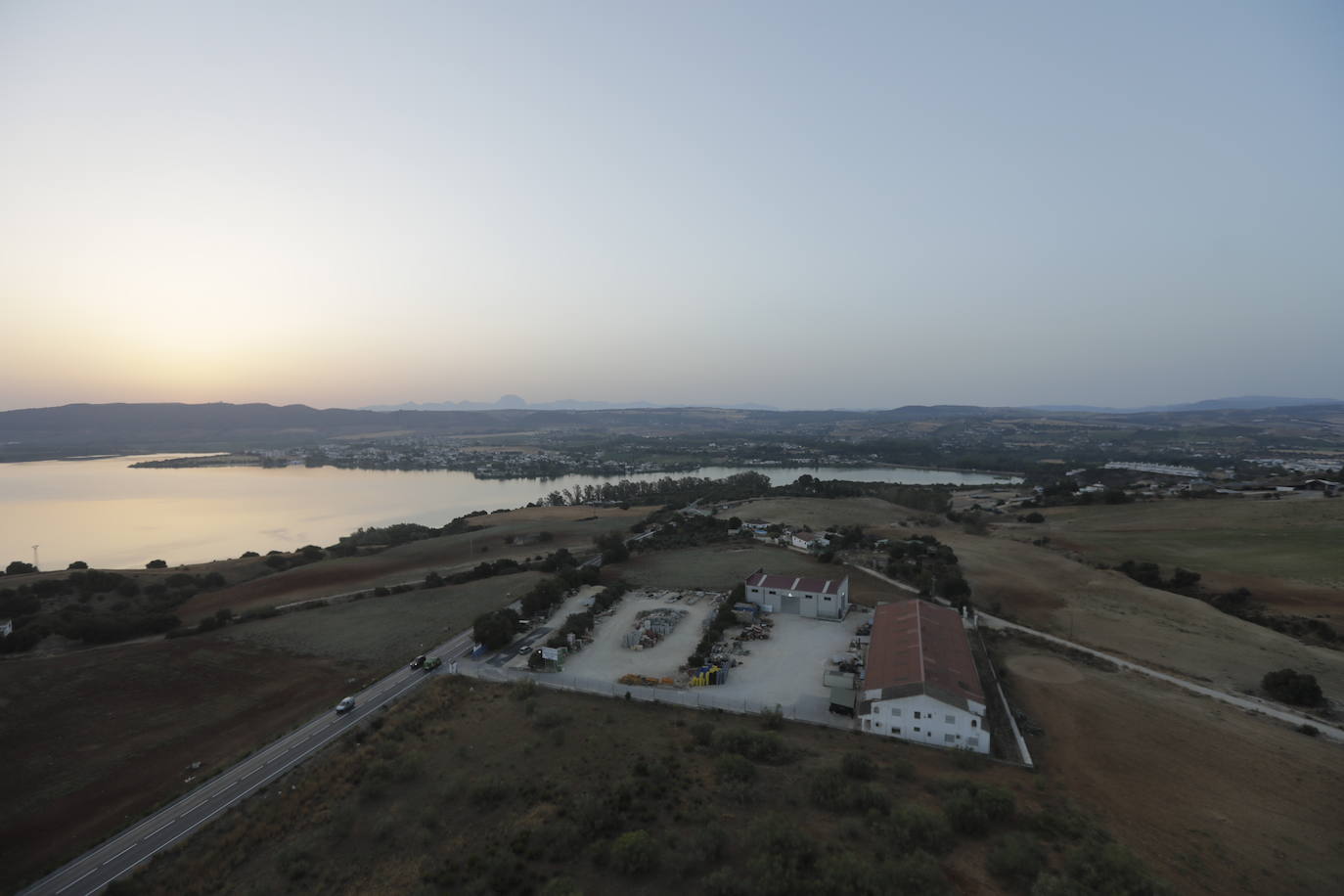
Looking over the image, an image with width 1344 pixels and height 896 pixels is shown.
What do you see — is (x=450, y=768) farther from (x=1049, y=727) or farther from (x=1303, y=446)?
(x=1303, y=446)

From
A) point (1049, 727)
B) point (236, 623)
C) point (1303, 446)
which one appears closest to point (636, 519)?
point (236, 623)

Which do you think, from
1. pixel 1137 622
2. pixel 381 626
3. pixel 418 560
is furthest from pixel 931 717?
pixel 418 560

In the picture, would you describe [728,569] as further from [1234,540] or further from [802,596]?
[1234,540]

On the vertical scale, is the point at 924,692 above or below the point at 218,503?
above

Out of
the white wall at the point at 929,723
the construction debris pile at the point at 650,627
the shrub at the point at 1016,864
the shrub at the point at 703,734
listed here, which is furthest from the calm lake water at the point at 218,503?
the shrub at the point at 1016,864

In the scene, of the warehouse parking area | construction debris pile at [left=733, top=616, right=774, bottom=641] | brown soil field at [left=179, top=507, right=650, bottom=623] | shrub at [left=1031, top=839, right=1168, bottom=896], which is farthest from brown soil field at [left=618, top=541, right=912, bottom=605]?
shrub at [left=1031, top=839, right=1168, bottom=896]

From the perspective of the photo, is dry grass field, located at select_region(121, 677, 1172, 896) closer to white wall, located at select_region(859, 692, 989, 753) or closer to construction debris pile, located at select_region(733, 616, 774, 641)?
white wall, located at select_region(859, 692, 989, 753)
